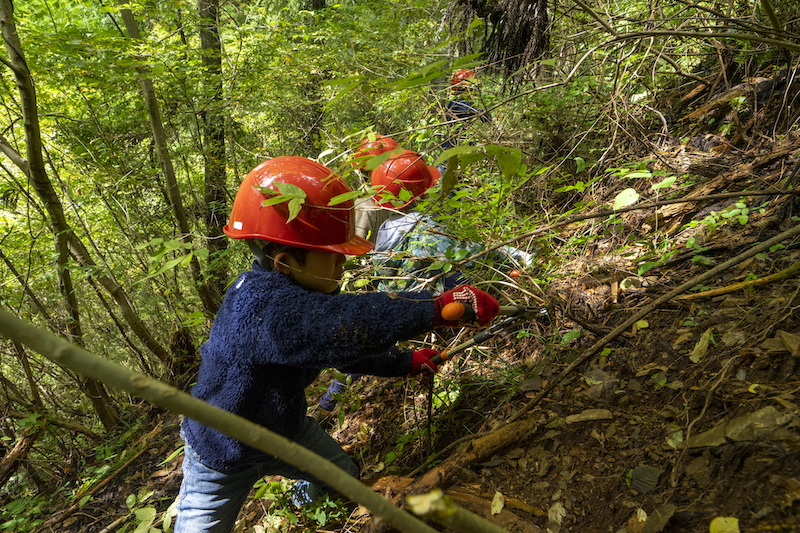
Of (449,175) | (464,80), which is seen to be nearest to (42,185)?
(464,80)

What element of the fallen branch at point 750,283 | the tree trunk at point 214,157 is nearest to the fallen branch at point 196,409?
the fallen branch at point 750,283

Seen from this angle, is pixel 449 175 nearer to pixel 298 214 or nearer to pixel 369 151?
pixel 369 151

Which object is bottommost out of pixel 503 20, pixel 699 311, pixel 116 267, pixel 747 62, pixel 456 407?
pixel 456 407

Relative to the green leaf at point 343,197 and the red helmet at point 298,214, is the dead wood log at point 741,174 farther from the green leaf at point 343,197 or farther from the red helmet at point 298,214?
the green leaf at point 343,197

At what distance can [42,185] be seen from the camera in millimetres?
3754

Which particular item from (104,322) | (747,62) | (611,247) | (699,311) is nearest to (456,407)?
(699,311)

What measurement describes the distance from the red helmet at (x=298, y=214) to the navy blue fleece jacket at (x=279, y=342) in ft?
0.68

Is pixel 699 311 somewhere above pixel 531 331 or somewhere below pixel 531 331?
above

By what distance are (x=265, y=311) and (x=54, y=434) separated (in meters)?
4.21

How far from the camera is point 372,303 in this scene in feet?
5.98

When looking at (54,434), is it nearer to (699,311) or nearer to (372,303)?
(372,303)

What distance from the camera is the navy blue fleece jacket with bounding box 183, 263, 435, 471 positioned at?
1780mm

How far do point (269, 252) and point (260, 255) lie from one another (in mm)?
48

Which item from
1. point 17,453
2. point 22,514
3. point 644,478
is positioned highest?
point 644,478
